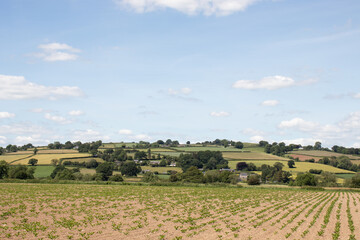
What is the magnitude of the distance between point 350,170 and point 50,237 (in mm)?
152652

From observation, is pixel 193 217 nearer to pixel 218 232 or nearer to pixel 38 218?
pixel 218 232

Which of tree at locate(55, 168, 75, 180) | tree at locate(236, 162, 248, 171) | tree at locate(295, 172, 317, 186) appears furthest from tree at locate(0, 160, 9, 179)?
tree at locate(236, 162, 248, 171)

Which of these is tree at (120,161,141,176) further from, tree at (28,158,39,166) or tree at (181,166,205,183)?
tree at (28,158,39,166)

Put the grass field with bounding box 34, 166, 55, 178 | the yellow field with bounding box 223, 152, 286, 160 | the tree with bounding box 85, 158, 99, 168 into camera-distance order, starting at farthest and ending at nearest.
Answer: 1. the yellow field with bounding box 223, 152, 286, 160
2. the tree with bounding box 85, 158, 99, 168
3. the grass field with bounding box 34, 166, 55, 178

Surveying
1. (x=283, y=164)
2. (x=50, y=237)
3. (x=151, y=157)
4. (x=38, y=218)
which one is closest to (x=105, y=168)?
(x=151, y=157)

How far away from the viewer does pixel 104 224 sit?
2872 centimetres

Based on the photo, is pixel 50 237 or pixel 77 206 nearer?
pixel 50 237

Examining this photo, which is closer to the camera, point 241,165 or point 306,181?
point 306,181

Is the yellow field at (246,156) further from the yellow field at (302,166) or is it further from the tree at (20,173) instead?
the tree at (20,173)

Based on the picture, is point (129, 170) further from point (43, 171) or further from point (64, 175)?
point (43, 171)

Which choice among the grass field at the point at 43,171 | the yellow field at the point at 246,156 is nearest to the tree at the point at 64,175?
the grass field at the point at 43,171

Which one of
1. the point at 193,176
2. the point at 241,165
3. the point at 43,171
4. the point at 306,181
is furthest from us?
the point at 241,165

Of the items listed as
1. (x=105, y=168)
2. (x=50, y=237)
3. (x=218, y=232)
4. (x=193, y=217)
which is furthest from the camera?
(x=105, y=168)

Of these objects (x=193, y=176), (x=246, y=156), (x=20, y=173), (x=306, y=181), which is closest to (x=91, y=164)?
(x=20, y=173)
